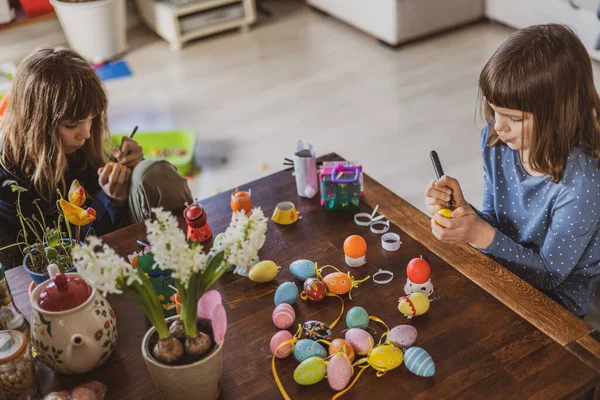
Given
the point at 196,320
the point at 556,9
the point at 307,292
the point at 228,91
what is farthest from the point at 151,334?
the point at 556,9

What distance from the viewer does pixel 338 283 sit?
1393 mm

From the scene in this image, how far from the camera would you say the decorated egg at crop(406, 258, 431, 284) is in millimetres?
1364

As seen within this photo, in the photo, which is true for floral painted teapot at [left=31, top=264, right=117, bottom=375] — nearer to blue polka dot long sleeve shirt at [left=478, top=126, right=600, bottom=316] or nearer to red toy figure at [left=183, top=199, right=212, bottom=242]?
red toy figure at [left=183, top=199, right=212, bottom=242]

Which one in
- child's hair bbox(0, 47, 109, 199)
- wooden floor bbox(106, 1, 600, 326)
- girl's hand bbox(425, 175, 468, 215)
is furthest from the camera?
wooden floor bbox(106, 1, 600, 326)

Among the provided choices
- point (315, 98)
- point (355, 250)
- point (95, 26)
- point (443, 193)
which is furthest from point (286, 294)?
point (95, 26)

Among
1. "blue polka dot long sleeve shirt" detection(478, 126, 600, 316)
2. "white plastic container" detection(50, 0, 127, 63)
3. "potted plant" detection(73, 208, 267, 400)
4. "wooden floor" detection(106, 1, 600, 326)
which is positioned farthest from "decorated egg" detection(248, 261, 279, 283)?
"white plastic container" detection(50, 0, 127, 63)

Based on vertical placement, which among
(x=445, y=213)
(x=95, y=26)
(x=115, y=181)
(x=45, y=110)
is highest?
(x=45, y=110)

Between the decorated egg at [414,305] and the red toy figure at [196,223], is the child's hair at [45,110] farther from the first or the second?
the decorated egg at [414,305]

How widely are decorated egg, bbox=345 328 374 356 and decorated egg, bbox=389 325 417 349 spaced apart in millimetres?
40

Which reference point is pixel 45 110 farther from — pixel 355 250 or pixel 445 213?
pixel 445 213

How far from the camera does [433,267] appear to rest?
1457 mm

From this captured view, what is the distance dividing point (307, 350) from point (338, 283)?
0.60 feet

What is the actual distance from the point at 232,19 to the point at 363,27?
0.77 meters

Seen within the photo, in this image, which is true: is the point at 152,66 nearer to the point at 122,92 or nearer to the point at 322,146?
the point at 122,92
